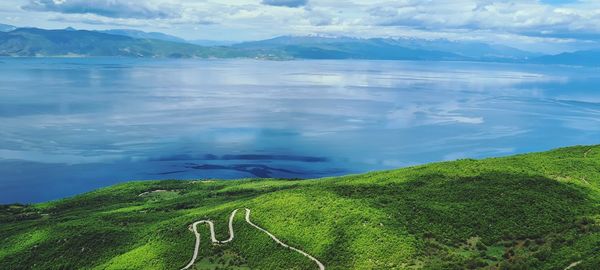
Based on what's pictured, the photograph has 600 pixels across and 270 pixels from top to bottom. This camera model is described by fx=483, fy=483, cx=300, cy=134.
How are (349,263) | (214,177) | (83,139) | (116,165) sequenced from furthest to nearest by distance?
(83,139) < (116,165) < (214,177) < (349,263)

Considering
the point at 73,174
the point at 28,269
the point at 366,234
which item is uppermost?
the point at 366,234

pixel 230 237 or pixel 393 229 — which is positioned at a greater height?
pixel 393 229

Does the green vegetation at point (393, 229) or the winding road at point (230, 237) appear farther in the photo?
the winding road at point (230, 237)

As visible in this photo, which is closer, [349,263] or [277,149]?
[349,263]

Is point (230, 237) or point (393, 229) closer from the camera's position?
point (393, 229)

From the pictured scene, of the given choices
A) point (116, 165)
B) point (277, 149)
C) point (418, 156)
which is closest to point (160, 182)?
point (116, 165)

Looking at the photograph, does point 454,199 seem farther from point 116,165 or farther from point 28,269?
point 116,165

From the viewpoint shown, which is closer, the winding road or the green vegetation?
the green vegetation

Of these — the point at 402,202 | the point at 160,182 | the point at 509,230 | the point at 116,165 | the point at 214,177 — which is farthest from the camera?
the point at 116,165
